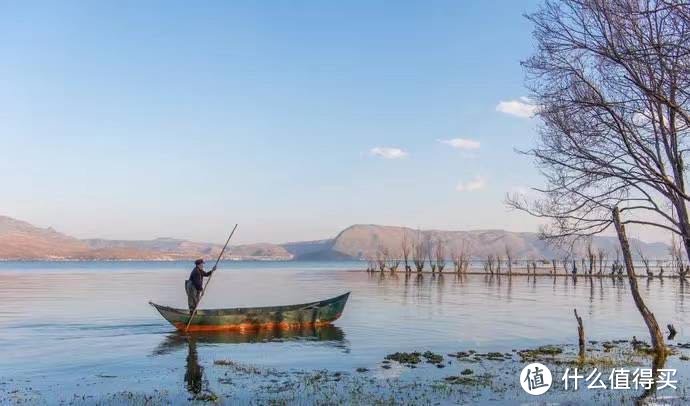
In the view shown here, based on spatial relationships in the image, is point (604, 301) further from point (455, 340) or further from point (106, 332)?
point (106, 332)

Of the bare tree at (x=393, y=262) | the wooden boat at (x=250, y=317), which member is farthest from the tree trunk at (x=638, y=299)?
the bare tree at (x=393, y=262)

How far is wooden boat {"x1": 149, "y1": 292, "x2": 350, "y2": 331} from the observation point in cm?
2567

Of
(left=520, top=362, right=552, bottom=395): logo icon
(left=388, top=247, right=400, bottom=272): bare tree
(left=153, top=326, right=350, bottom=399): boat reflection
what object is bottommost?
(left=153, top=326, right=350, bottom=399): boat reflection

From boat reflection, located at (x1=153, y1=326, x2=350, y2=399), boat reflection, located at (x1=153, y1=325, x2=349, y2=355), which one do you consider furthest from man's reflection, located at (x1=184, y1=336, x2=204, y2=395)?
boat reflection, located at (x1=153, y1=325, x2=349, y2=355)

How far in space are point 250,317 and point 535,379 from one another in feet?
45.2

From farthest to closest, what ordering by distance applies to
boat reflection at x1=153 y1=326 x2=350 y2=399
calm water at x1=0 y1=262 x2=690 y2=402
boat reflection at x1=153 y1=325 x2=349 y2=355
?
boat reflection at x1=153 y1=325 x2=349 y2=355 → boat reflection at x1=153 y1=326 x2=350 y2=399 → calm water at x1=0 y1=262 x2=690 y2=402

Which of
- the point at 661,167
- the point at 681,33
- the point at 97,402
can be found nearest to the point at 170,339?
the point at 97,402

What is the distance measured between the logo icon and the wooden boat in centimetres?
1216

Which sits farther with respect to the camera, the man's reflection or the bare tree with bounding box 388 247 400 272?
the bare tree with bounding box 388 247 400 272

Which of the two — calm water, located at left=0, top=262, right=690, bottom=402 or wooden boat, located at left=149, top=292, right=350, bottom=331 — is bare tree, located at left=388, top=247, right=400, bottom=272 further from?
wooden boat, located at left=149, top=292, right=350, bottom=331

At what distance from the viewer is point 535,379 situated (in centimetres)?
1566

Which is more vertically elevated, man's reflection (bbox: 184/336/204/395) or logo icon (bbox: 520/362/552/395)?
logo icon (bbox: 520/362/552/395)

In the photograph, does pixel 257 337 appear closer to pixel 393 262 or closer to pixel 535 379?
pixel 535 379

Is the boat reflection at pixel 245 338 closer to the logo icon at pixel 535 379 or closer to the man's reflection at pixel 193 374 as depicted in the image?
the man's reflection at pixel 193 374
